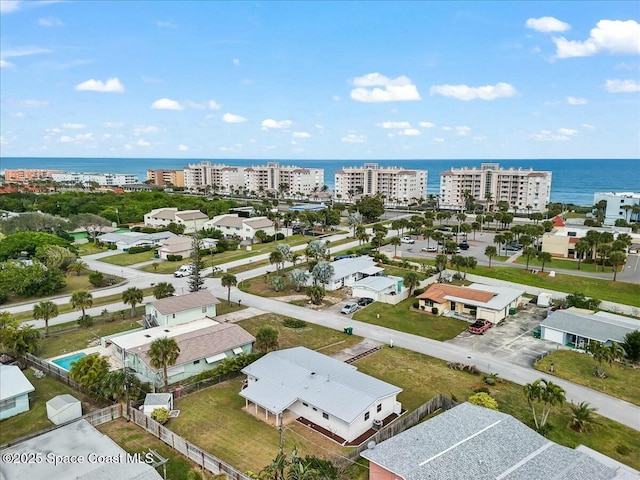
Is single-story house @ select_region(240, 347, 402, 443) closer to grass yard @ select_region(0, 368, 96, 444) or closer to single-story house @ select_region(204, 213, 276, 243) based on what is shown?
grass yard @ select_region(0, 368, 96, 444)

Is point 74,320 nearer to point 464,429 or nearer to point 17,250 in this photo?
point 17,250

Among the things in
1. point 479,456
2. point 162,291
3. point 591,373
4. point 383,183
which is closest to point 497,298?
point 591,373

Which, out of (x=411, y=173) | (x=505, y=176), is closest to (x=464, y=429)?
(x=505, y=176)

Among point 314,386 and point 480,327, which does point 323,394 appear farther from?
point 480,327

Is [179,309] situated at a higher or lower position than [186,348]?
higher

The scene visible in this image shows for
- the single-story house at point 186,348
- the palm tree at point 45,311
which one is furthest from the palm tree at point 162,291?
the palm tree at point 45,311

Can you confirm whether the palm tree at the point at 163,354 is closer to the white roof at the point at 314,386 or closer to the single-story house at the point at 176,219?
the white roof at the point at 314,386
